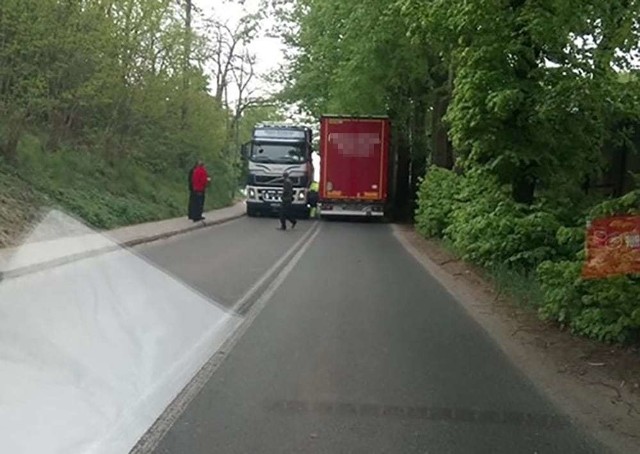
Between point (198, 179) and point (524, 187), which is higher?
point (524, 187)

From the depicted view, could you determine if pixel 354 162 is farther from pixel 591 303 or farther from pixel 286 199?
pixel 591 303

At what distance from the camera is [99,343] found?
8.39 metres

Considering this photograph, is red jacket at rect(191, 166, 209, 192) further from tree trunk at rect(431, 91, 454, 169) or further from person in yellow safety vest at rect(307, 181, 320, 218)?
person in yellow safety vest at rect(307, 181, 320, 218)

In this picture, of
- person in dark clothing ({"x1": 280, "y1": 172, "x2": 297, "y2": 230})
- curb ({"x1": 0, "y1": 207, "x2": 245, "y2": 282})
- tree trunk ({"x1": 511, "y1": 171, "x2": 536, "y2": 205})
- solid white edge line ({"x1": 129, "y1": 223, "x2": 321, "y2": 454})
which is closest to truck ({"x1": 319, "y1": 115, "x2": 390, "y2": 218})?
person in dark clothing ({"x1": 280, "y1": 172, "x2": 297, "y2": 230})

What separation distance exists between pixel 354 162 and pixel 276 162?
3.83 metres

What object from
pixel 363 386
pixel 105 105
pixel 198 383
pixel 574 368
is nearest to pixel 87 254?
A: pixel 198 383

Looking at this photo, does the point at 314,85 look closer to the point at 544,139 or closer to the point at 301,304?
the point at 544,139

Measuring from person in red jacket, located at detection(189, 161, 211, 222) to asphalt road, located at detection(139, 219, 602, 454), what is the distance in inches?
553

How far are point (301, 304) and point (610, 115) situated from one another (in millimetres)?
5605

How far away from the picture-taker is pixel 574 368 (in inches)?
331

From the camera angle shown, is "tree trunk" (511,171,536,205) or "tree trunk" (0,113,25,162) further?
"tree trunk" (0,113,25,162)

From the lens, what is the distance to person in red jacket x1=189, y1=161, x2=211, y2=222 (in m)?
27.7

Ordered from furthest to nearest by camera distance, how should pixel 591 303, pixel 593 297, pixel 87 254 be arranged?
1. pixel 87 254
2. pixel 591 303
3. pixel 593 297

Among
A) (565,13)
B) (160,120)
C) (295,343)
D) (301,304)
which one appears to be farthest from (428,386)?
(160,120)
